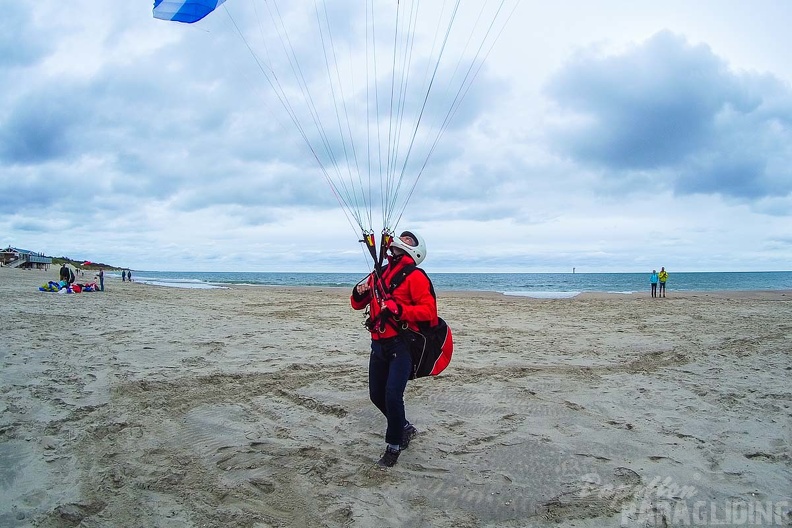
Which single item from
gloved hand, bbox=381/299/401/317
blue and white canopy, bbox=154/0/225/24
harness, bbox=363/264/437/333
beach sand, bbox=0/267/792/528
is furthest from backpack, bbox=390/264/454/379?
blue and white canopy, bbox=154/0/225/24

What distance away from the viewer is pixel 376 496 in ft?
11.7

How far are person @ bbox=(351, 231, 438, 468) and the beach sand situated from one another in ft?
1.14

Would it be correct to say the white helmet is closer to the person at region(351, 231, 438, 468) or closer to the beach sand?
the person at region(351, 231, 438, 468)

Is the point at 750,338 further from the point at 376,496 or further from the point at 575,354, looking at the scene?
the point at 376,496

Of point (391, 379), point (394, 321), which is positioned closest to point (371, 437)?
point (391, 379)

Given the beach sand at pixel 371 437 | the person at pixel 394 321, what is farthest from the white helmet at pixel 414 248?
the beach sand at pixel 371 437

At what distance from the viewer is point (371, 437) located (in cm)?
469

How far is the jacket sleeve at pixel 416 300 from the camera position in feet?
13.4

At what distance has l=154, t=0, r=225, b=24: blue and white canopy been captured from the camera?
605 centimetres

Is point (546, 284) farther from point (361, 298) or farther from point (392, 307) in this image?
point (392, 307)

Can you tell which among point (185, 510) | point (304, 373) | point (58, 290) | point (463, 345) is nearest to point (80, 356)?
point (304, 373)

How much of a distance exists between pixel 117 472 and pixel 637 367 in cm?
744

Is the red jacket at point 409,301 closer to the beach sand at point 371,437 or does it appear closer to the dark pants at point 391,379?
the dark pants at point 391,379

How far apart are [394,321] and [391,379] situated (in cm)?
53
